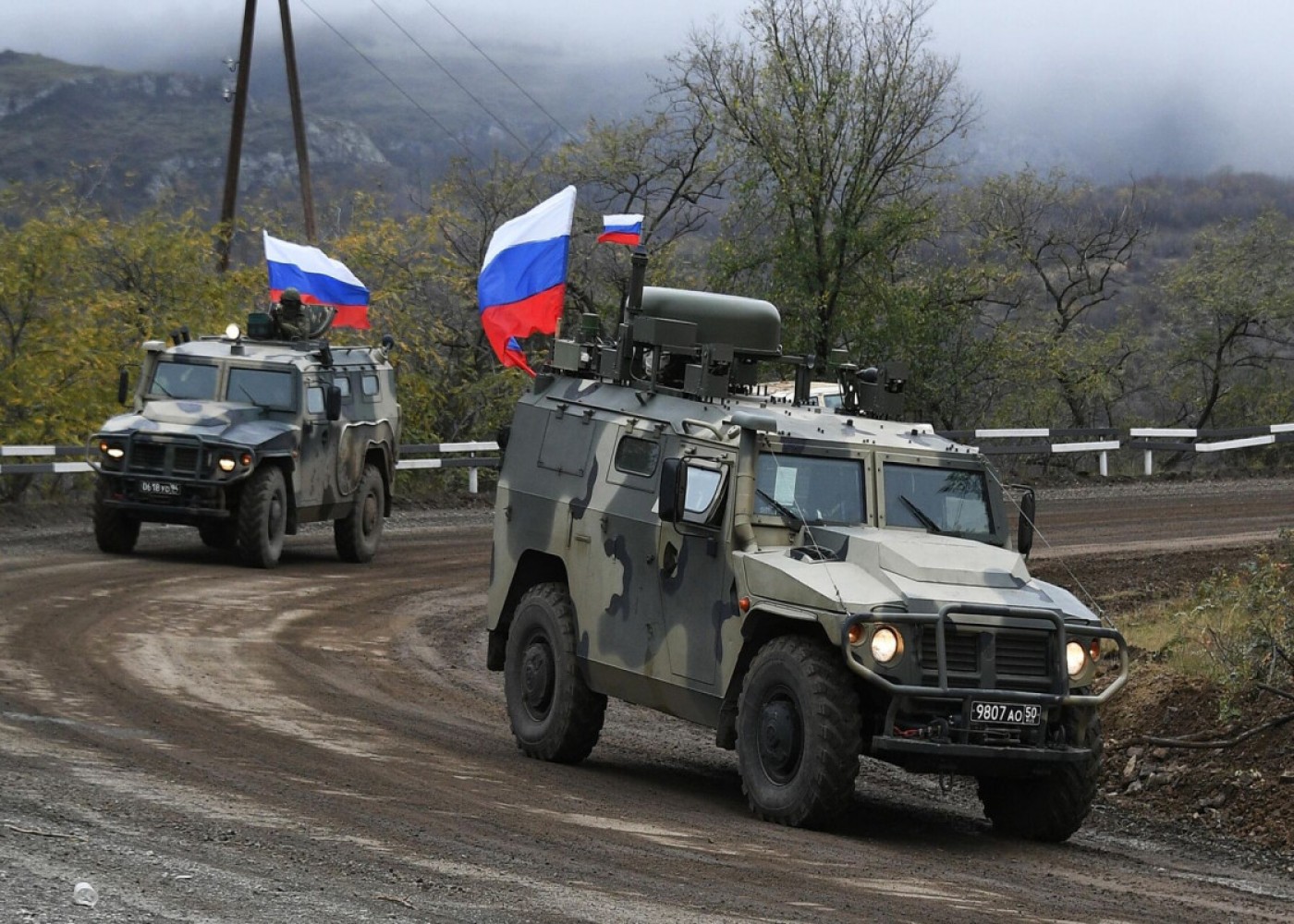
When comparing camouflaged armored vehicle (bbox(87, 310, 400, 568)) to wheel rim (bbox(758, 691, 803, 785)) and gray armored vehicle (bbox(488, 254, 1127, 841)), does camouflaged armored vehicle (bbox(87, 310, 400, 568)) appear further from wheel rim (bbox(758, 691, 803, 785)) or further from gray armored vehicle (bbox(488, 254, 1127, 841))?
wheel rim (bbox(758, 691, 803, 785))

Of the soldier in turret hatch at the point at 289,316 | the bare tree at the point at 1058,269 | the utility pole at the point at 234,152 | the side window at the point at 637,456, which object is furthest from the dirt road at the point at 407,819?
the bare tree at the point at 1058,269

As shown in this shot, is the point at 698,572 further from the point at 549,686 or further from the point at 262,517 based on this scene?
the point at 262,517

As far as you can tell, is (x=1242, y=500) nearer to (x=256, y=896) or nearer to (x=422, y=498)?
(x=422, y=498)

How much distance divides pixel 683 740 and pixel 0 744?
189 inches

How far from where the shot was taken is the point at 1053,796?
9656mm

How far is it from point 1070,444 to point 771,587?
25318mm

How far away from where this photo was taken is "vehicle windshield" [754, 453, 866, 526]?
10.0m

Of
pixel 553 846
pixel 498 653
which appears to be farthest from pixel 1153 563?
pixel 553 846

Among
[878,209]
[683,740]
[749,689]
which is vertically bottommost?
[683,740]

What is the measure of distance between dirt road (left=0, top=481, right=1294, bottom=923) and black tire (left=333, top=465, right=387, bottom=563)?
5447 mm

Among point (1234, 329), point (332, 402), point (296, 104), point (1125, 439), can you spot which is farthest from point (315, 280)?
point (1234, 329)

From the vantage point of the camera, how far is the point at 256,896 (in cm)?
689

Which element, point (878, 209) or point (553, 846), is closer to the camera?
point (553, 846)

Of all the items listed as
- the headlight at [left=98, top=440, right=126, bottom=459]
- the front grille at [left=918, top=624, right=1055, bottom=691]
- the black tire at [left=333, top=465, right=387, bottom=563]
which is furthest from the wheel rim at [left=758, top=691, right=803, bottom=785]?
the black tire at [left=333, top=465, right=387, bottom=563]
